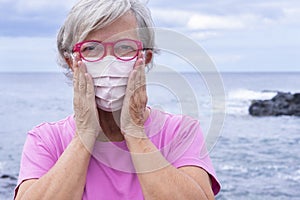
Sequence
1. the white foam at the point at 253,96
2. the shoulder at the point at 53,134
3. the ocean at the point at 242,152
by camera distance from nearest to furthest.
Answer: the shoulder at the point at 53,134, the ocean at the point at 242,152, the white foam at the point at 253,96

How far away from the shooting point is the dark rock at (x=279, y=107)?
38.2 m

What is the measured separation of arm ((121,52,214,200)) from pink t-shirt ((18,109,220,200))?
11 cm

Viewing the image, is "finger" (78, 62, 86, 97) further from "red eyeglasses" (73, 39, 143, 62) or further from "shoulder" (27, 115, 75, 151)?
"shoulder" (27, 115, 75, 151)

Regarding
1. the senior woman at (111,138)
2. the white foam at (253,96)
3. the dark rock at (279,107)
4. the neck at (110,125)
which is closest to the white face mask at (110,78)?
the senior woman at (111,138)

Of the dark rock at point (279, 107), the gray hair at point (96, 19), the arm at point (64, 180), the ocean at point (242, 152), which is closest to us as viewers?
the arm at point (64, 180)

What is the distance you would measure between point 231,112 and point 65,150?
39635 millimetres

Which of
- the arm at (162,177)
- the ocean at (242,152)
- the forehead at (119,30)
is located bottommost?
the ocean at (242,152)

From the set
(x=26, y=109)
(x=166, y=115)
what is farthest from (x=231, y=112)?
(x=166, y=115)

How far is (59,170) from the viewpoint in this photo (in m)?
2.89

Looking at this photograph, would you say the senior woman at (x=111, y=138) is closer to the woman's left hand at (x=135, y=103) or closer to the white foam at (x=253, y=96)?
the woman's left hand at (x=135, y=103)

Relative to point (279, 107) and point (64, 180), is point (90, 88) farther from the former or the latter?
point (279, 107)

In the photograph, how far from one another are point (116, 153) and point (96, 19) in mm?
680

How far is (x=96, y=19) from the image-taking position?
2939 millimetres

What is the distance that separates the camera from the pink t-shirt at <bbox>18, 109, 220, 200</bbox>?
3.02 meters
